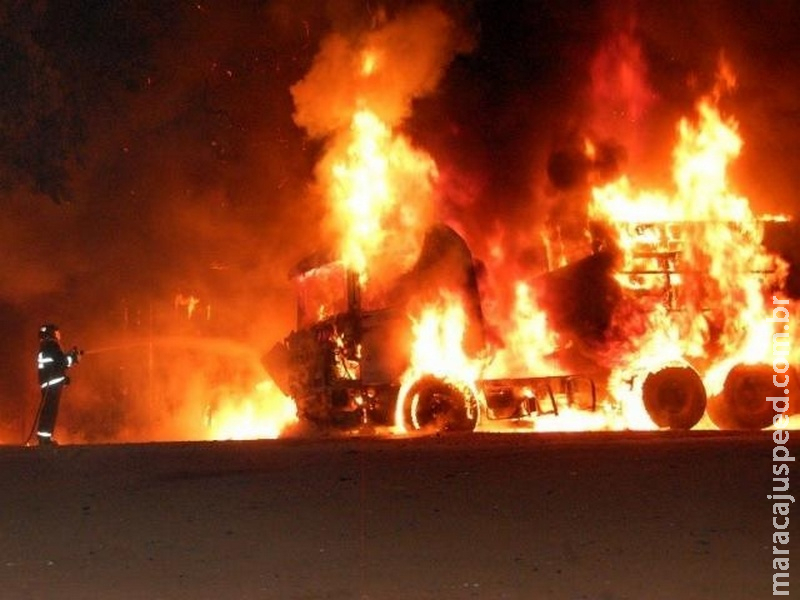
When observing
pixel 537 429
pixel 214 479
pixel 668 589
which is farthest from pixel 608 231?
pixel 668 589

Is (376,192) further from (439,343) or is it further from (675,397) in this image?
(675,397)

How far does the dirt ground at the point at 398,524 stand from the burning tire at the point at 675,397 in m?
4.03

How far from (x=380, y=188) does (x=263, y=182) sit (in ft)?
17.1

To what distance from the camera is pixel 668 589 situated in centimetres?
554

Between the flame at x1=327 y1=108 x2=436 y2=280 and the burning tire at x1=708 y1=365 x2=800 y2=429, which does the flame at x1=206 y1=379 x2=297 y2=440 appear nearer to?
the flame at x1=327 y1=108 x2=436 y2=280

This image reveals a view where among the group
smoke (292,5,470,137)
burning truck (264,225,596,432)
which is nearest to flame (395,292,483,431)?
burning truck (264,225,596,432)

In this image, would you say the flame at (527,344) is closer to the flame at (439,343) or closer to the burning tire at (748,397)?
the flame at (439,343)

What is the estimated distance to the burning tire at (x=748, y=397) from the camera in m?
14.4

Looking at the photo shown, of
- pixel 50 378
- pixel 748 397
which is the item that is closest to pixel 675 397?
pixel 748 397

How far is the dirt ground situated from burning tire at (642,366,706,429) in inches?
159

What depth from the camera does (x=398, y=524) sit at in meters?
6.89

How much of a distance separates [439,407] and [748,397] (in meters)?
3.93

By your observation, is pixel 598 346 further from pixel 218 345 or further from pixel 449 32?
pixel 218 345

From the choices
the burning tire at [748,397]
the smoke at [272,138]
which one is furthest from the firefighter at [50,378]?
the burning tire at [748,397]
